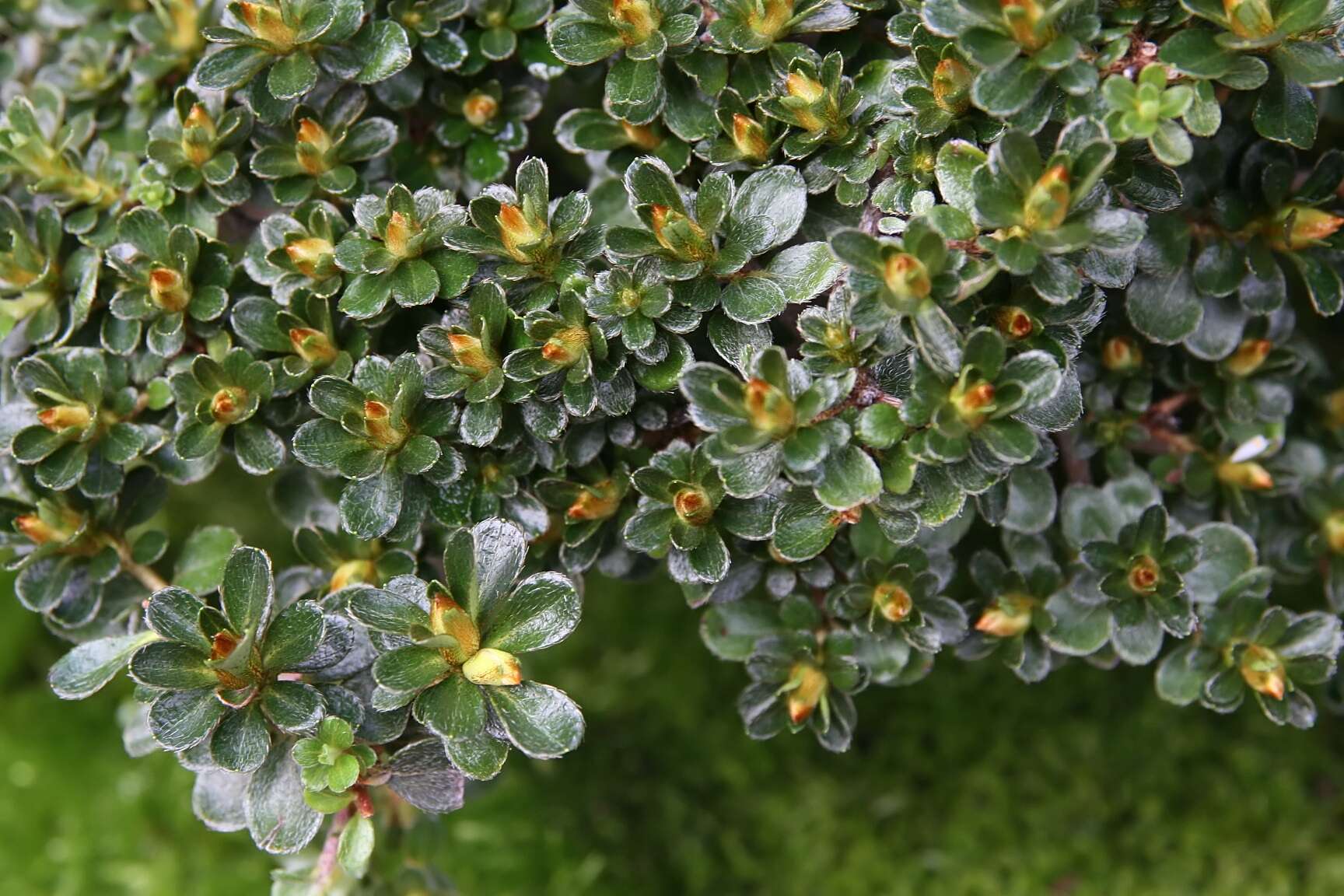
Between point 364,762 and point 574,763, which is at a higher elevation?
point 364,762

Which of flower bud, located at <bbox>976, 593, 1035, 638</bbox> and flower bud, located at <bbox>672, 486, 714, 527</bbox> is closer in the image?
flower bud, located at <bbox>672, 486, 714, 527</bbox>

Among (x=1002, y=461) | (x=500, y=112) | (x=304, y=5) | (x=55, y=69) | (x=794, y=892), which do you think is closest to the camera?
(x=1002, y=461)

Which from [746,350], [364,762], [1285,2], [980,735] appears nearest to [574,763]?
[980,735]

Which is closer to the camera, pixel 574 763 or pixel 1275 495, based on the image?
pixel 1275 495

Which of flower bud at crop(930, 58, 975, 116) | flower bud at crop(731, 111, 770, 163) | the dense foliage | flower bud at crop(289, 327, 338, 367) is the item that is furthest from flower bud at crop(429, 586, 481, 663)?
flower bud at crop(930, 58, 975, 116)

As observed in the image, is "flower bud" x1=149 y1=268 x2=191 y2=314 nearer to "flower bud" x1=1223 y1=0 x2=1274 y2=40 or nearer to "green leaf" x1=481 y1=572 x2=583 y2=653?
"green leaf" x1=481 y1=572 x2=583 y2=653

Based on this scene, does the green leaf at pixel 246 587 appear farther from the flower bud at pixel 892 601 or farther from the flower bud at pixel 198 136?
the flower bud at pixel 892 601

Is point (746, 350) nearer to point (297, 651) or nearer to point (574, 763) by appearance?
point (297, 651)
